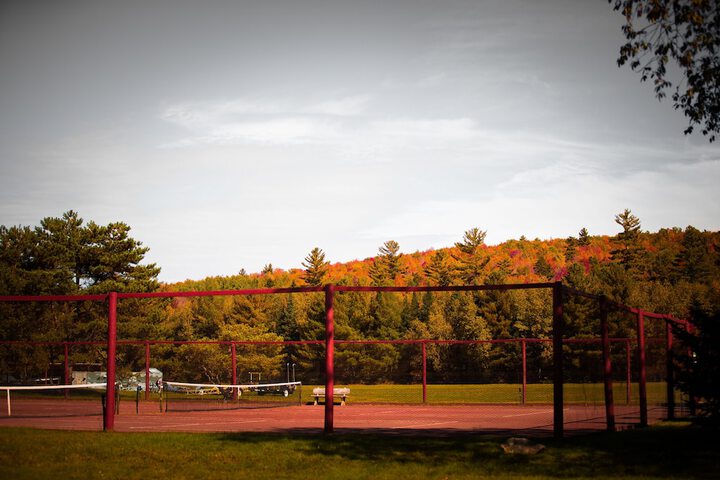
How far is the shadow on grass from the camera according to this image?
28.5ft

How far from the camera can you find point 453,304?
274 ft

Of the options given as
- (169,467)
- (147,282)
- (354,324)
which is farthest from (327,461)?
(354,324)

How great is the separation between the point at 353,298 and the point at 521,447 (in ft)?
227

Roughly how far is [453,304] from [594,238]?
70002 millimetres

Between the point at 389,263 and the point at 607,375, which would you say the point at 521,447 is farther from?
the point at 389,263

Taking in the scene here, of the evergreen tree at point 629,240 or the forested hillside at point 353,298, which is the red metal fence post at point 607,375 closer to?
the forested hillside at point 353,298

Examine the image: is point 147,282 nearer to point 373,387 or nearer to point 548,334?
point 373,387

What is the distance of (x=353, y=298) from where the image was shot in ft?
258

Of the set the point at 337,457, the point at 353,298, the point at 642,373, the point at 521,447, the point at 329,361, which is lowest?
the point at 337,457

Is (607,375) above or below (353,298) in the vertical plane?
below

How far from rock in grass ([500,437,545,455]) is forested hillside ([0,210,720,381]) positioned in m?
9.95

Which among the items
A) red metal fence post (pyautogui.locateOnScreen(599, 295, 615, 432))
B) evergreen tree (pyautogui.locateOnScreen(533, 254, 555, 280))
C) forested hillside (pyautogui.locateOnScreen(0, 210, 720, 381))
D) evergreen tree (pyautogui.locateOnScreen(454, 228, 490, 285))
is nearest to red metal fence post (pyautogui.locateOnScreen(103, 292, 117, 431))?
red metal fence post (pyautogui.locateOnScreen(599, 295, 615, 432))

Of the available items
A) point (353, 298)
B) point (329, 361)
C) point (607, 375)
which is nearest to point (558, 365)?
point (607, 375)

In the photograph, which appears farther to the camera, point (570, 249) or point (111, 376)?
point (570, 249)
